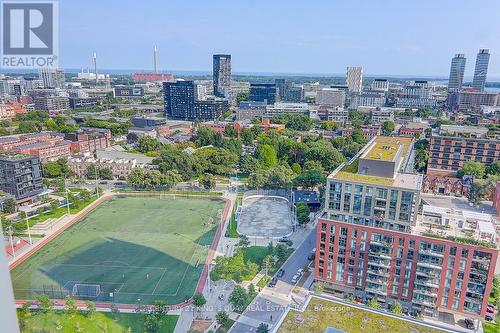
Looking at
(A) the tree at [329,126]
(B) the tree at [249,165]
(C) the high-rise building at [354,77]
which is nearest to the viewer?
(B) the tree at [249,165]

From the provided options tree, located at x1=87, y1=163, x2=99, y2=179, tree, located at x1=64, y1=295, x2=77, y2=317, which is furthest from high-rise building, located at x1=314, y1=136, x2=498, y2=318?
tree, located at x1=87, y1=163, x2=99, y2=179

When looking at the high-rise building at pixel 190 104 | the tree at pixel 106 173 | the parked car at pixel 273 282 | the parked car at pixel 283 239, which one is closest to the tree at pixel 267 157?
the parked car at pixel 283 239

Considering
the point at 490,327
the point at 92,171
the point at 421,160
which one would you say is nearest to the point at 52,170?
the point at 92,171

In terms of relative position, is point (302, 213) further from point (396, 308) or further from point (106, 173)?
point (106, 173)

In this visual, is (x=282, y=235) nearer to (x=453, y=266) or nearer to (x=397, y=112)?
(x=453, y=266)

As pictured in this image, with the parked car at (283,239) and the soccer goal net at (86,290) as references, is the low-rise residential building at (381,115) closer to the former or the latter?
the parked car at (283,239)
